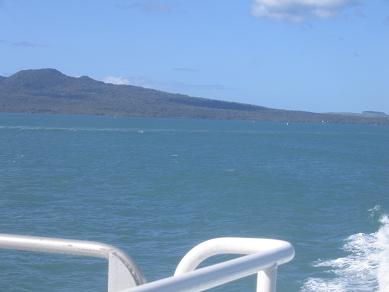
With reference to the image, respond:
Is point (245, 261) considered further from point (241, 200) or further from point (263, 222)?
point (241, 200)

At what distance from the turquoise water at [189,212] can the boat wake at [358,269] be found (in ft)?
0.11

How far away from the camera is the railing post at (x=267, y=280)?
241cm

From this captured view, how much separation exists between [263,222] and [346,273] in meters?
11.7

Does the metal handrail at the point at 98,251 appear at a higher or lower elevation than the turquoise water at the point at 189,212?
higher

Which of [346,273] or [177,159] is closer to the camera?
[346,273]

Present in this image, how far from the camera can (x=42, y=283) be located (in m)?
17.9

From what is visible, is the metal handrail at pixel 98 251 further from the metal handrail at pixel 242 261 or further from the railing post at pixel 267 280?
the railing post at pixel 267 280

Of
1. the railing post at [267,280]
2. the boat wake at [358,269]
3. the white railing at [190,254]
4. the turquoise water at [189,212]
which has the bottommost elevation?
the turquoise water at [189,212]

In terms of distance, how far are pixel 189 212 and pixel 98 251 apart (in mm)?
30730

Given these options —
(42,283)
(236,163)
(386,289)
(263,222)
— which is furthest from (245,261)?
(236,163)

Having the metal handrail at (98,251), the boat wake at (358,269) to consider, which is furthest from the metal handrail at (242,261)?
the boat wake at (358,269)

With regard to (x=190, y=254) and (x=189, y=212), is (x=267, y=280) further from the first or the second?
(x=189, y=212)

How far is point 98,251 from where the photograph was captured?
95.1 inches

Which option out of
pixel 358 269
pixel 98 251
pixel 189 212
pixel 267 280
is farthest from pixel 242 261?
pixel 189 212
